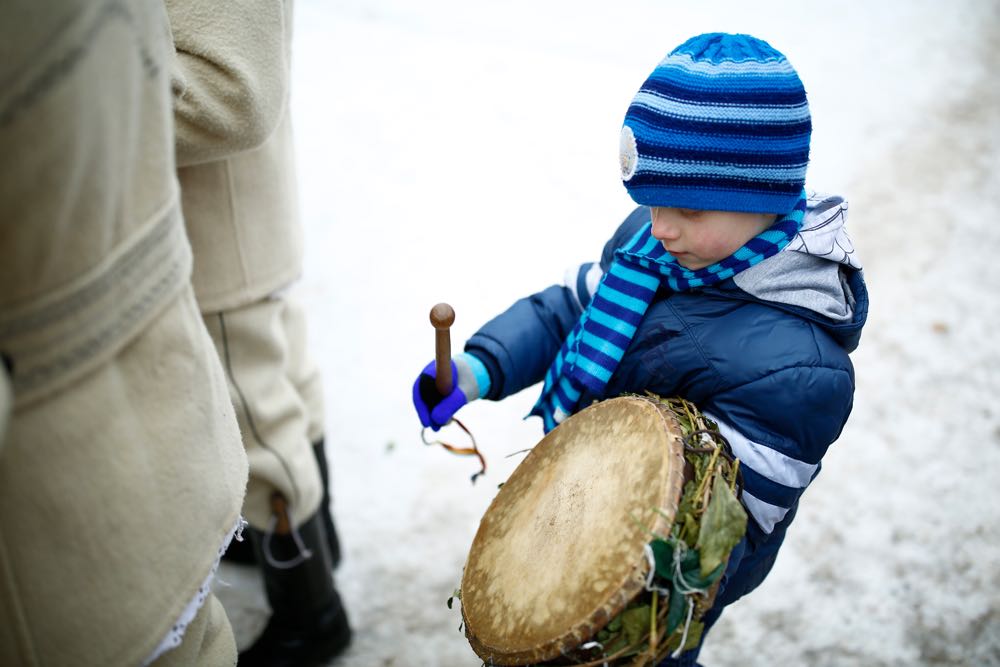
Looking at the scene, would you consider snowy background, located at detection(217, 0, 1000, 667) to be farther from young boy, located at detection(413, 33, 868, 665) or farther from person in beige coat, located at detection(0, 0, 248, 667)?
person in beige coat, located at detection(0, 0, 248, 667)

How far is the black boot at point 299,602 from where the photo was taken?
7.84ft

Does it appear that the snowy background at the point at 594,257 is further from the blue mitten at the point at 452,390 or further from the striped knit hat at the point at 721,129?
the striped knit hat at the point at 721,129

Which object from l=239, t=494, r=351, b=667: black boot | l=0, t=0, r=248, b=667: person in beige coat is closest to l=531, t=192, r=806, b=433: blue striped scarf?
l=0, t=0, r=248, b=667: person in beige coat

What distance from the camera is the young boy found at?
145 cm

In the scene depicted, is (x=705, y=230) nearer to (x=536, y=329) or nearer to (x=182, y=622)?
(x=536, y=329)

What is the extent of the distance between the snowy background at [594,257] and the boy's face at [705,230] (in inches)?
58.8

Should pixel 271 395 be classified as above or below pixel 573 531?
below

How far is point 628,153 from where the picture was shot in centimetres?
152

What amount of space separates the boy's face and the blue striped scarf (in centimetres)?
2

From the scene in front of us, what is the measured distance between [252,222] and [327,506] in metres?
1.12

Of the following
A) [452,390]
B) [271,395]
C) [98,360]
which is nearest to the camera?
[98,360]

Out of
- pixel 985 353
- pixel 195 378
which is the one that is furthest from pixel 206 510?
pixel 985 353

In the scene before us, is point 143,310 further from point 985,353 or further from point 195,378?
point 985,353

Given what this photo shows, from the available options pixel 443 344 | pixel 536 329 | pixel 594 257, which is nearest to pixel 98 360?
pixel 443 344
